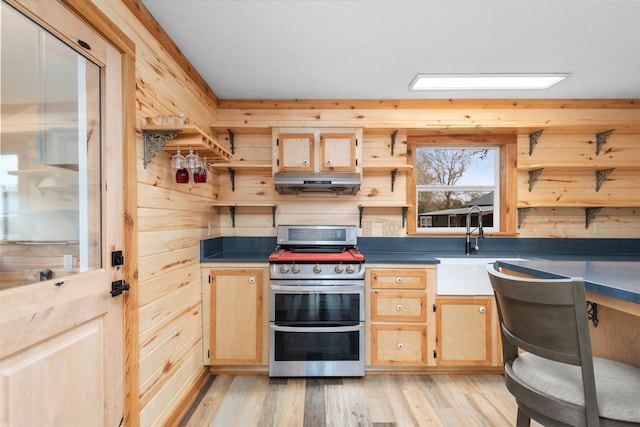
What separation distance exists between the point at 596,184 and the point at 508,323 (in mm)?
3045

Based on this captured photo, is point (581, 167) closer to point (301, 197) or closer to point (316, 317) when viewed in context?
point (301, 197)

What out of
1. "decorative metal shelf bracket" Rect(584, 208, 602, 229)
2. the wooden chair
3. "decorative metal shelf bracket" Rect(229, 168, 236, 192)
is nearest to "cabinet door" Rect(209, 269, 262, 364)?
"decorative metal shelf bracket" Rect(229, 168, 236, 192)

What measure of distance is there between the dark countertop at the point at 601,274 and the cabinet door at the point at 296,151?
174 cm

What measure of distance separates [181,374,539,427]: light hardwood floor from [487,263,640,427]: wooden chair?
3.93 feet

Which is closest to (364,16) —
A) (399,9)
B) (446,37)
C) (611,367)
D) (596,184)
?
(399,9)

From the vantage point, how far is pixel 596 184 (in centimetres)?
315

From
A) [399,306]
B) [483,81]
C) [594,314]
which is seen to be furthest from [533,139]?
[594,314]

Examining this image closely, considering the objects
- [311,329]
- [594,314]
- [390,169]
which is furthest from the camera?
[390,169]

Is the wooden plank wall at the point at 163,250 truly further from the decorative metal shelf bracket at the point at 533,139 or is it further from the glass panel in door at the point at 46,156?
the decorative metal shelf bracket at the point at 533,139

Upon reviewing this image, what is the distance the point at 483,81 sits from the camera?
2611mm

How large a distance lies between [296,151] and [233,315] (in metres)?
1.48

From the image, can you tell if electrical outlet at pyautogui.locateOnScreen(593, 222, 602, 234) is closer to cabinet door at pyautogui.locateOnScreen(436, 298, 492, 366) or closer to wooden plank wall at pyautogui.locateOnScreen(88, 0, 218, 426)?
cabinet door at pyautogui.locateOnScreen(436, 298, 492, 366)

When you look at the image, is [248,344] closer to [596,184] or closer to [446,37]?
[446,37]

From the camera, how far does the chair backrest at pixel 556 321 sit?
0.85m
